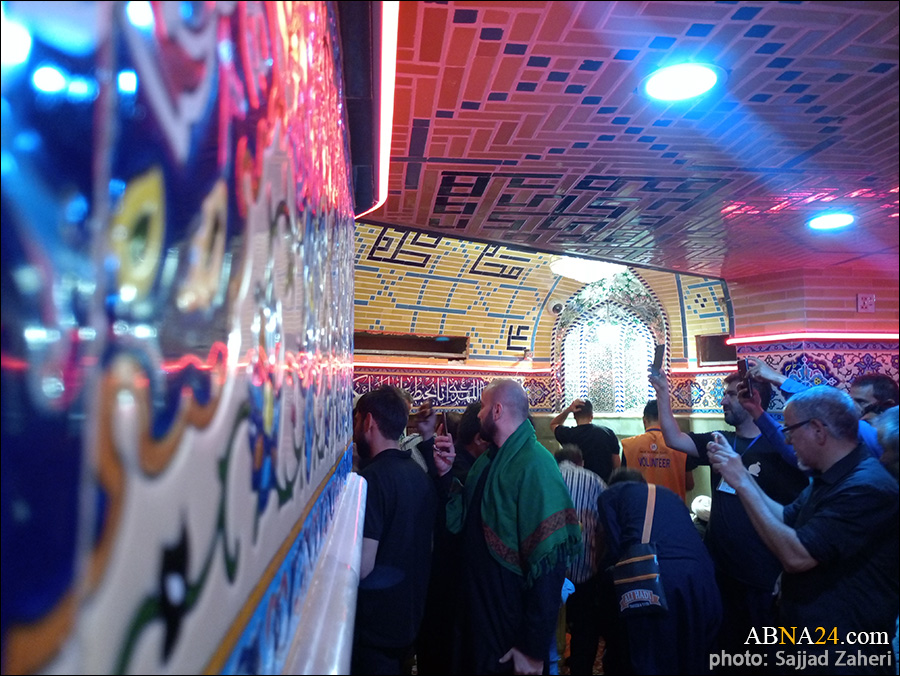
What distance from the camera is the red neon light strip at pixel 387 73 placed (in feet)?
7.43

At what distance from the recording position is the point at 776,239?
5.73 meters

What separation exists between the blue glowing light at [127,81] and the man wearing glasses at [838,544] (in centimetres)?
272

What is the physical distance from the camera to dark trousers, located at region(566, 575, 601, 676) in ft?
13.0

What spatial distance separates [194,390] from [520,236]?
5.44 m

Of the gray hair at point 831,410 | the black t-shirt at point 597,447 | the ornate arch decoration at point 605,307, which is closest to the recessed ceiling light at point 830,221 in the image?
the black t-shirt at point 597,447

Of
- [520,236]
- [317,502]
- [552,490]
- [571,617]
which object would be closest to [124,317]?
[317,502]

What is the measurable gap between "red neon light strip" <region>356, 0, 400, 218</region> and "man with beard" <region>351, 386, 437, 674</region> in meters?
1.68

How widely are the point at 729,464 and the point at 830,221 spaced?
3352 mm

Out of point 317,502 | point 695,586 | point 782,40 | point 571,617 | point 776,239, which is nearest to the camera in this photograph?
point 317,502

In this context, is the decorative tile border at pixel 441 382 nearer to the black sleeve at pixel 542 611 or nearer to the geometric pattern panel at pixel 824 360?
the geometric pattern panel at pixel 824 360

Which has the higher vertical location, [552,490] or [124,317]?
[124,317]

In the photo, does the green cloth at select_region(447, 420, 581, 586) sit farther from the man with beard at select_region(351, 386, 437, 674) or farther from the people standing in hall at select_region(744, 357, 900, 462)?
the people standing in hall at select_region(744, 357, 900, 462)

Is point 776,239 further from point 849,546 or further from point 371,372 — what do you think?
point 371,372

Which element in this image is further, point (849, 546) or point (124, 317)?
point (849, 546)
